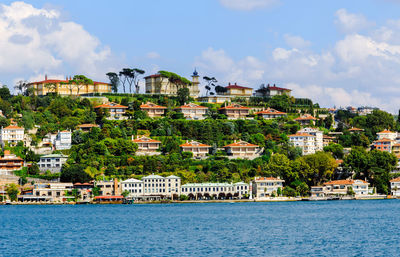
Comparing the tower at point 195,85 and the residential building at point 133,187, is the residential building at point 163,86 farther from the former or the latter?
the residential building at point 133,187

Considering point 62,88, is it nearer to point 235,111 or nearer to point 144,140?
point 235,111

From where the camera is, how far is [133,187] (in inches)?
3674

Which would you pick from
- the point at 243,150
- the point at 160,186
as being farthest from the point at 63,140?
the point at 243,150

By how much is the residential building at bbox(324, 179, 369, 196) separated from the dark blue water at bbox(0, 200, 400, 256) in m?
12.4

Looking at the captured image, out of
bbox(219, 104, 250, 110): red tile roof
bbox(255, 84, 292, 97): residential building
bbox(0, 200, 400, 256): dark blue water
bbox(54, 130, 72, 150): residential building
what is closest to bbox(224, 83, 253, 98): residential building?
bbox(255, 84, 292, 97): residential building

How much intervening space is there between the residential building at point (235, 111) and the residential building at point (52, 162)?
31.1m

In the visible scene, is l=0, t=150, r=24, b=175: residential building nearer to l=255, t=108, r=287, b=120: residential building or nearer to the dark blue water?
the dark blue water

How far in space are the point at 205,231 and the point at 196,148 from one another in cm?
4596

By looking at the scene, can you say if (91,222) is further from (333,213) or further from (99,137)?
(99,137)

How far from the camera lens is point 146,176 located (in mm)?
94188

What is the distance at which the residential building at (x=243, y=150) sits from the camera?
102438mm

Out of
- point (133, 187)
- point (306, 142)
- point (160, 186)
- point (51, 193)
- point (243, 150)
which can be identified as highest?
point (306, 142)

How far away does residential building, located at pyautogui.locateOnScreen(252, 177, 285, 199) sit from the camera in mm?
94438

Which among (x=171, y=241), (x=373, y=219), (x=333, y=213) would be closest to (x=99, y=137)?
(x=333, y=213)
